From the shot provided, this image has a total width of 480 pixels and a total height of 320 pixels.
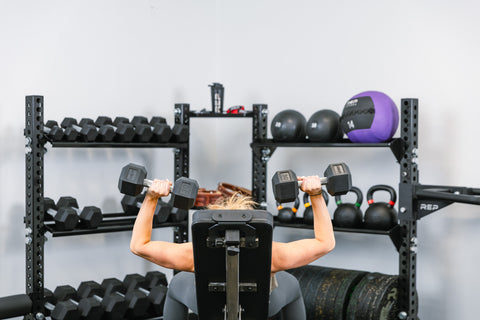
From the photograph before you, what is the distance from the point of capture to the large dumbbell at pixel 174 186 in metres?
1.76

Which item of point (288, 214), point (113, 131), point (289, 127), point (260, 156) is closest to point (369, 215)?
point (288, 214)

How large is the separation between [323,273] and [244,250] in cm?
157

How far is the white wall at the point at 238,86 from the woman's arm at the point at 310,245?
58.5 inches

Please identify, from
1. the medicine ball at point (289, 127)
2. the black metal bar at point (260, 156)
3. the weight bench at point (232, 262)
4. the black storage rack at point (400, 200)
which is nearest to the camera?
the weight bench at point (232, 262)

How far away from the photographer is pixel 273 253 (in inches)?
72.3

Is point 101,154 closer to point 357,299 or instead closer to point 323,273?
point 323,273

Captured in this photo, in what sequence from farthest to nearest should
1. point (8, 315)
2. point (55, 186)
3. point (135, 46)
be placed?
1. point (135, 46)
2. point (55, 186)
3. point (8, 315)

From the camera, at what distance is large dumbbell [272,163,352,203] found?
1781 mm

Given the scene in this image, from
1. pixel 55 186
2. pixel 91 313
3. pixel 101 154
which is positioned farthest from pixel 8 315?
pixel 101 154

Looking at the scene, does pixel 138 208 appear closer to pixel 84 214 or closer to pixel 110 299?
pixel 84 214

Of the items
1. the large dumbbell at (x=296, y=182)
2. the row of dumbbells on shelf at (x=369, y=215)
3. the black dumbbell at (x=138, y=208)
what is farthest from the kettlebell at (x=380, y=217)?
the large dumbbell at (x=296, y=182)

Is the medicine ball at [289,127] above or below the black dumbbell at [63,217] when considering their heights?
above

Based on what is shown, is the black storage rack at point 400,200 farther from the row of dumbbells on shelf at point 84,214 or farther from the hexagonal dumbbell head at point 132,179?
the hexagonal dumbbell head at point 132,179

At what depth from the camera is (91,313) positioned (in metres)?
2.90
